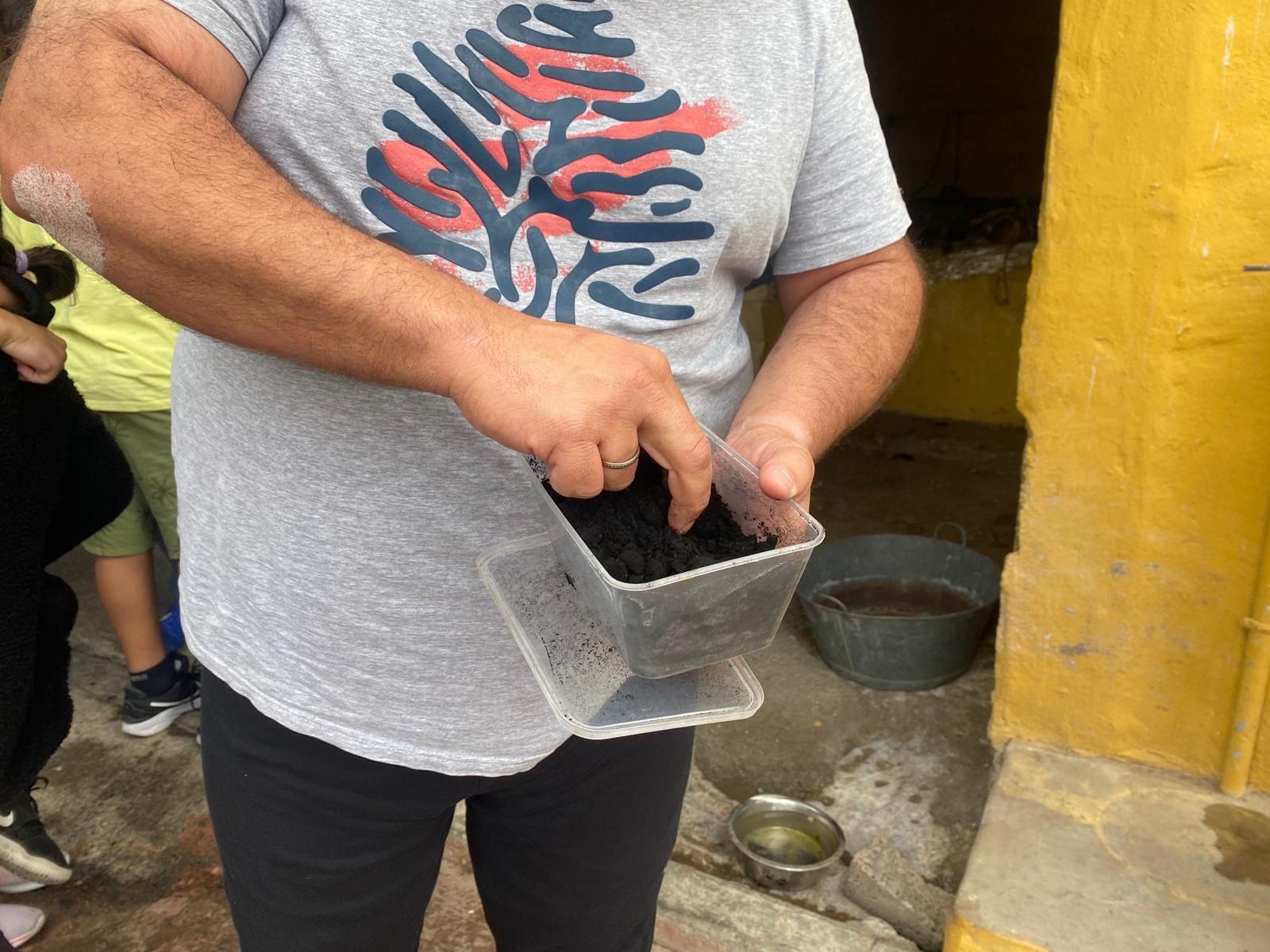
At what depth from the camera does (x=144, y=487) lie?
2.72 metres

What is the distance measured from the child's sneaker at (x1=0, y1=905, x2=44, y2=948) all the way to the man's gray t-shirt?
1.53 m

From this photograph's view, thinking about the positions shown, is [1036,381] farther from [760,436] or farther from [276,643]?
[276,643]

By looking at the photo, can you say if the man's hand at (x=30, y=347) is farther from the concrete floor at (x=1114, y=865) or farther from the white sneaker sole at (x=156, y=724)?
the concrete floor at (x=1114, y=865)

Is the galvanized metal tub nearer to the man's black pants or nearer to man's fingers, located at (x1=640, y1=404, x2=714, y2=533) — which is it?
the man's black pants

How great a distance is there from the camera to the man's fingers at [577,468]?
772 millimetres

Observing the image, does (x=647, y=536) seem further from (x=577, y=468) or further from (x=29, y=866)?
(x=29, y=866)

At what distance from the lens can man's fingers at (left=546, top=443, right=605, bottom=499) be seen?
772 millimetres

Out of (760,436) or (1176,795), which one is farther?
(1176,795)

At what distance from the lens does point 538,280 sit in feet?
3.41

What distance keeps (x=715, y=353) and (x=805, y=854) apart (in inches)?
65.7

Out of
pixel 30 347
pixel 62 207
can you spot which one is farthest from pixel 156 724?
pixel 62 207

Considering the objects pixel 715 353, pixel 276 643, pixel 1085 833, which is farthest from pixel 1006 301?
pixel 276 643

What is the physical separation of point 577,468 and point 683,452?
104mm

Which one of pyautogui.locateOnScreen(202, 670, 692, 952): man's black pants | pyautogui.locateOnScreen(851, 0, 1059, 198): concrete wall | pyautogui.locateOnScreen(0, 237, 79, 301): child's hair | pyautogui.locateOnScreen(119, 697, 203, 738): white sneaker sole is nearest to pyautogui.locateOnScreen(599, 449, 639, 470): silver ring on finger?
pyautogui.locateOnScreen(202, 670, 692, 952): man's black pants
